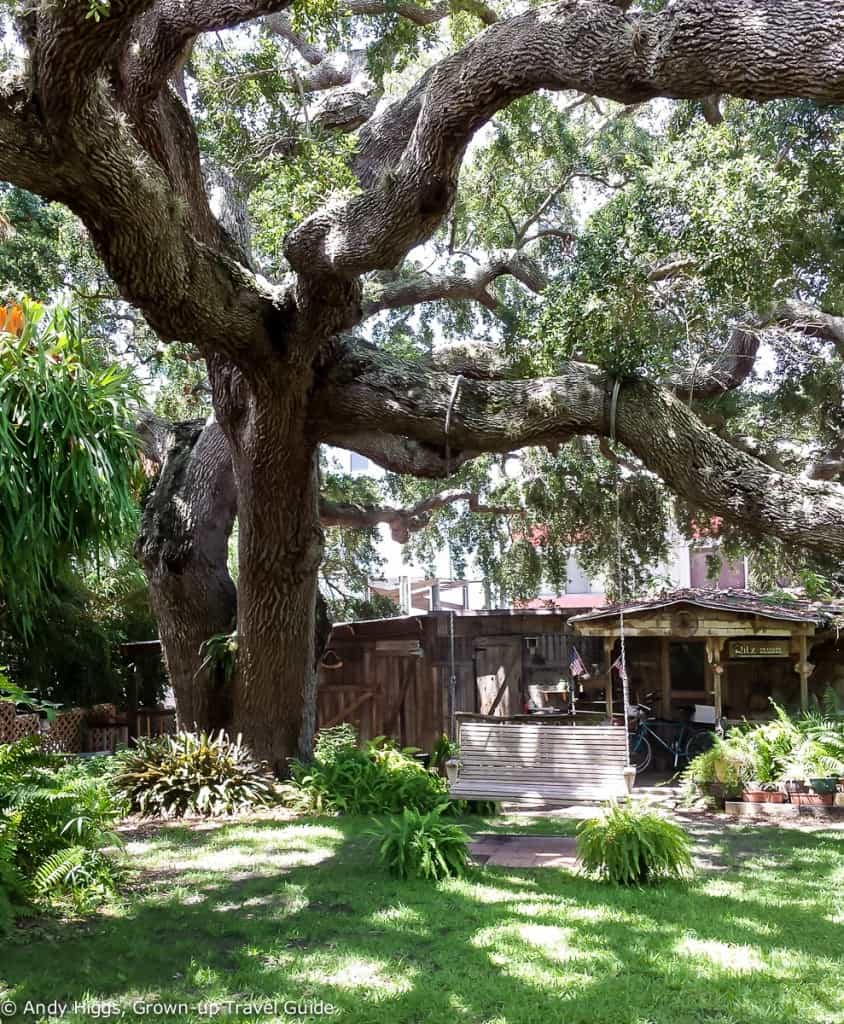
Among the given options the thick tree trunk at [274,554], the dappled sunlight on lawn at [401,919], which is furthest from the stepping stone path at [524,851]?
the thick tree trunk at [274,554]

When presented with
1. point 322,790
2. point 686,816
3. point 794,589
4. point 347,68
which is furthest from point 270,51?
point 794,589

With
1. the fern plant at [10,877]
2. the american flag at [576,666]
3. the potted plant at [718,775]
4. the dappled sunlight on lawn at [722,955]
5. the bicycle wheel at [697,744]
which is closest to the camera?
the dappled sunlight on lawn at [722,955]

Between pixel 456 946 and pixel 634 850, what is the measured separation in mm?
1721

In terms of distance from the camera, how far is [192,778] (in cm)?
947

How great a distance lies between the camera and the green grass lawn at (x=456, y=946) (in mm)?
4094

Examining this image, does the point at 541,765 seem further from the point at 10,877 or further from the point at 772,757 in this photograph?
the point at 10,877

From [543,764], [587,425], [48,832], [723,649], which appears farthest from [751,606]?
[48,832]

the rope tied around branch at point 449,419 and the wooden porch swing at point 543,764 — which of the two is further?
the rope tied around branch at point 449,419

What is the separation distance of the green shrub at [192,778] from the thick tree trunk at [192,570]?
64 centimetres

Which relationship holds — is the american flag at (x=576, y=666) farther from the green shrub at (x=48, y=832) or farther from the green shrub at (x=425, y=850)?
the green shrub at (x=48, y=832)

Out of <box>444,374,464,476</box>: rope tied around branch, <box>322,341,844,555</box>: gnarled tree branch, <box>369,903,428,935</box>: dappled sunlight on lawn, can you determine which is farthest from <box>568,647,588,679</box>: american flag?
<box>369,903,428,935</box>: dappled sunlight on lawn

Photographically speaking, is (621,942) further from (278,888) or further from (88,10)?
(88,10)

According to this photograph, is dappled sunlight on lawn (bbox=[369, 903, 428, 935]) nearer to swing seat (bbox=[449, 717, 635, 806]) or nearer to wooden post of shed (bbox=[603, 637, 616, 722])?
swing seat (bbox=[449, 717, 635, 806])

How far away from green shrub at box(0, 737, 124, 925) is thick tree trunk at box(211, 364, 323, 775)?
11.7 feet
